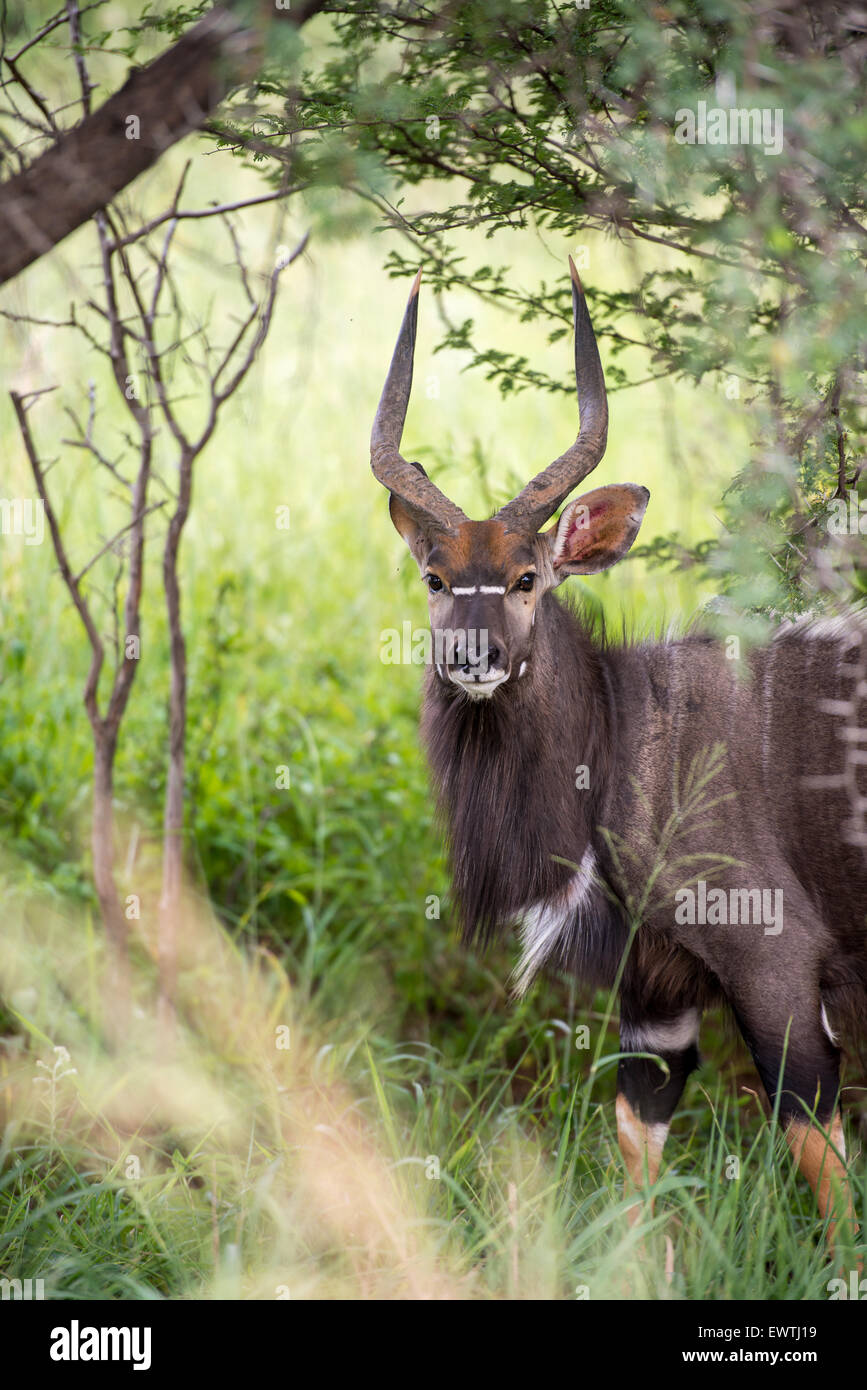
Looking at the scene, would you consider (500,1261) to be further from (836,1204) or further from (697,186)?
(697,186)

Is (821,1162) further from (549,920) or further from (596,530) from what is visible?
(596,530)

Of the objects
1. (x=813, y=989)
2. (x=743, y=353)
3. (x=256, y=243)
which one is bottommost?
(x=813, y=989)

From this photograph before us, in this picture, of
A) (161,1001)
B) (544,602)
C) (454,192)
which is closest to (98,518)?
(454,192)

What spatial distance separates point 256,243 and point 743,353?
296 inches

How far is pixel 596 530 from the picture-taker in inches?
A: 155

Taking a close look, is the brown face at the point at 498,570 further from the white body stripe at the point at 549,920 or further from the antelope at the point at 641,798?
the white body stripe at the point at 549,920

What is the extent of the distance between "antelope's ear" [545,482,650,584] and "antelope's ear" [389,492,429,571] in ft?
1.27

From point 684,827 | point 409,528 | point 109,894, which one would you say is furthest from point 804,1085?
point 109,894

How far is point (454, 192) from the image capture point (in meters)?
5.38

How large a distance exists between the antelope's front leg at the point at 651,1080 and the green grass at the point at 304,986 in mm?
128

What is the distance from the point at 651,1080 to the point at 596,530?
1.83 meters

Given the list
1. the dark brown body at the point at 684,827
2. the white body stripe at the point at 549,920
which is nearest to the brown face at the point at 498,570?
the dark brown body at the point at 684,827

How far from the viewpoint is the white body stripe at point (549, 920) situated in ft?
12.7

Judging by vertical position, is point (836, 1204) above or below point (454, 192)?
below
